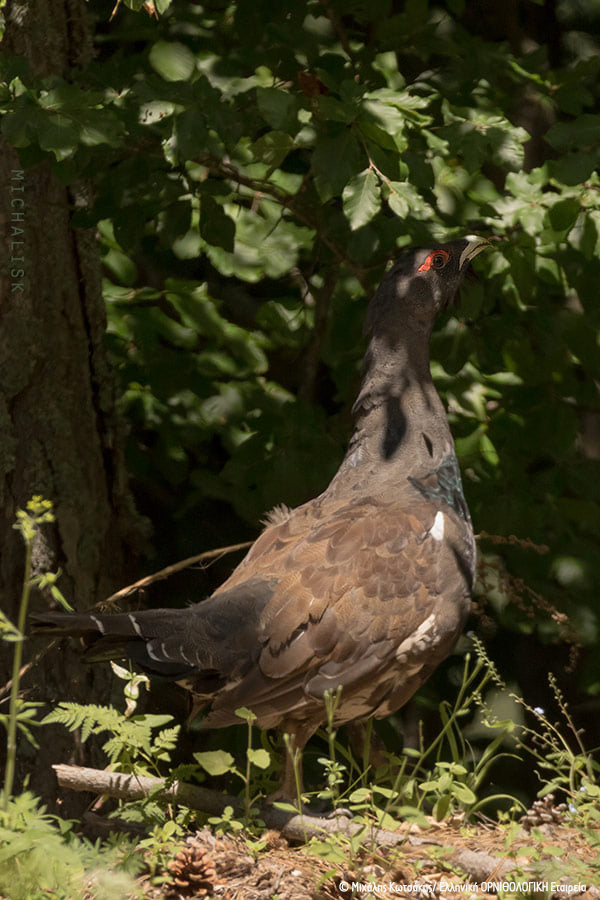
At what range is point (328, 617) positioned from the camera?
3.57 metres

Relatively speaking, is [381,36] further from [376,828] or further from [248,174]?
[376,828]

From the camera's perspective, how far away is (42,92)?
11.8ft

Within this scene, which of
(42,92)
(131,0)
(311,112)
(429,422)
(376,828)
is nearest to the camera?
(131,0)

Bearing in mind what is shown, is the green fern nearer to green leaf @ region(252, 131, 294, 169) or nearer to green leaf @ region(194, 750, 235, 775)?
green leaf @ region(194, 750, 235, 775)

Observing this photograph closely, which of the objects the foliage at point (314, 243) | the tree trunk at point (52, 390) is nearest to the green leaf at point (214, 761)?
the foliage at point (314, 243)

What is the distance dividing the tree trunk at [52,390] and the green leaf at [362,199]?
164 centimetres

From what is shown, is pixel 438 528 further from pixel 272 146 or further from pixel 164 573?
pixel 272 146

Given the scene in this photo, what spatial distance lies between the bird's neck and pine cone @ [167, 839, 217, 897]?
1.67m

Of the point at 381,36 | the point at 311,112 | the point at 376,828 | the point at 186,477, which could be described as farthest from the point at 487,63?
the point at 376,828

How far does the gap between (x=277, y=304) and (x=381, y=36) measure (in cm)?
141

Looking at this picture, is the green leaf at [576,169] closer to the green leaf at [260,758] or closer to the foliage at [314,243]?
the foliage at [314,243]

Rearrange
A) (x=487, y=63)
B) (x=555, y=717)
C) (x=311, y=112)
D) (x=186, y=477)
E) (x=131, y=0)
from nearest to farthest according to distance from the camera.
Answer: (x=131, y=0)
(x=311, y=112)
(x=487, y=63)
(x=186, y=477)
(x=555, y=717)

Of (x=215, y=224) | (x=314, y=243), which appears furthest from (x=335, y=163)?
(x=314, y=243)

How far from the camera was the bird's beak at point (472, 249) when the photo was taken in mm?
4246
